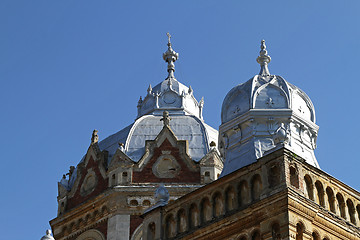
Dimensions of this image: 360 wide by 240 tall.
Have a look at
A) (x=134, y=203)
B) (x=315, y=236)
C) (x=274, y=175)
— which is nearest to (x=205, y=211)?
(x=274, y=175)

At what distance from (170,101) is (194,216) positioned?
20.2 metres

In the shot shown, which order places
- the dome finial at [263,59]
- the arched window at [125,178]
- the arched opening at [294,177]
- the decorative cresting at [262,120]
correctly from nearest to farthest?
the arched opening at [294,177] < the decorative cresting at [262,120] < the dome finial at [263,59] < the arched window at [125,178]

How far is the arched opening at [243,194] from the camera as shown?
755 inches

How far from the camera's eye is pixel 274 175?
18.8 meters

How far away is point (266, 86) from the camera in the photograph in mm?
23875

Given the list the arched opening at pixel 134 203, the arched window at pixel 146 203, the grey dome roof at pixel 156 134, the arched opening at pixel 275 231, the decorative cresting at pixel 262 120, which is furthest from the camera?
the grey dome roof at pixel 156 134

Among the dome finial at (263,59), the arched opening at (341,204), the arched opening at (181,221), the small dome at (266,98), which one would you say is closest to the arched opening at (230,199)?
the arched opening at (181,221)

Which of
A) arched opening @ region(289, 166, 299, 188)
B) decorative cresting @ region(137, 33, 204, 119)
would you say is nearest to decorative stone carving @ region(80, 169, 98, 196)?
decorative cresting @ region(137, 33, 204, 119)

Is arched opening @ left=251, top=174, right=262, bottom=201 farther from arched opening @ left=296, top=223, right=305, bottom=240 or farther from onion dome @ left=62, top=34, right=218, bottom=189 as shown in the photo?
onion dome @ left=62, top=34, right=218, bottom=189

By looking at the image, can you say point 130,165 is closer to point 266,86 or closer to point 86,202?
point 86,202

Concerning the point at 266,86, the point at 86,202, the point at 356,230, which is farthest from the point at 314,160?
the point at 86,202

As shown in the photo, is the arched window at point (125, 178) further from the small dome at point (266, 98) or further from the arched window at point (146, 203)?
the small dome at point (266, 98)

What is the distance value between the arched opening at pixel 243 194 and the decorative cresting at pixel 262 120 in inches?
121

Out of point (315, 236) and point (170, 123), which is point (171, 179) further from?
point (315, 236)
